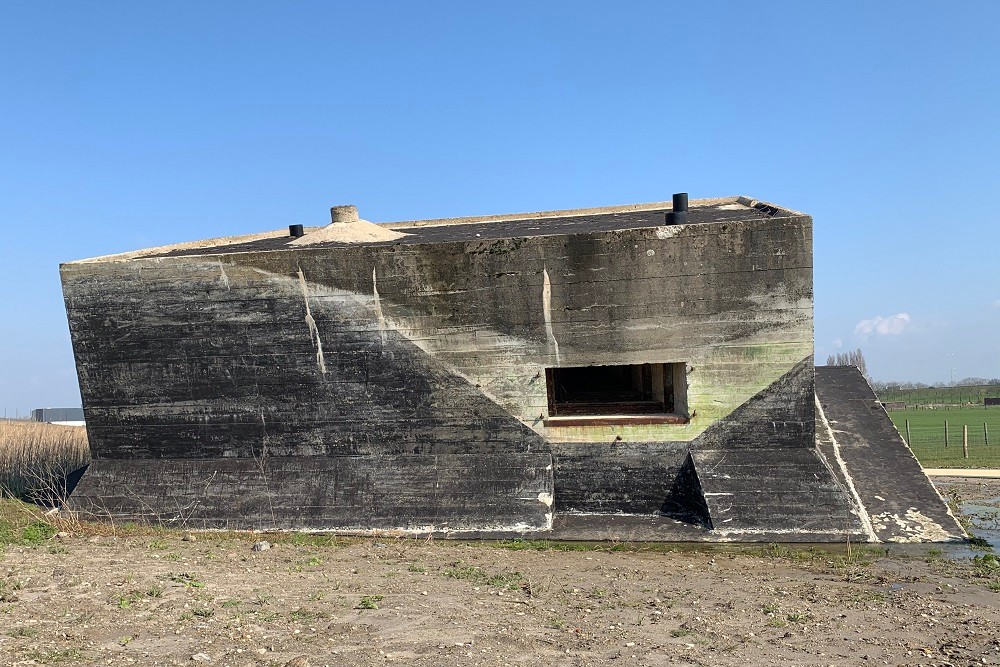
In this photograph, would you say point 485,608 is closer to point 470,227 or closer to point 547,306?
point 547,306

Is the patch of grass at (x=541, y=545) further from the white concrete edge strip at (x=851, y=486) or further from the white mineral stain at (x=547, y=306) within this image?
the white concrete edge strip at (x=851, y=486)

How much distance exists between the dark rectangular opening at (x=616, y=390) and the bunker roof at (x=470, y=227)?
89.2 inches

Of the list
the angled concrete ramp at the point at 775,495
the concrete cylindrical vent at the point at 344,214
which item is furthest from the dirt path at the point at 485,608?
the concrete cylindrical vent at the point at 344,214

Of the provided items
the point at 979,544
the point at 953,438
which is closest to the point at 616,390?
the point at 979,544

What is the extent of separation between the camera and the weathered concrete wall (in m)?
9.06

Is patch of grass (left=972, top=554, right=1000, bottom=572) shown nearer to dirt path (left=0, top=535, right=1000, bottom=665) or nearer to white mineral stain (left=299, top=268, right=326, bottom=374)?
dirt path (left=0, top=535, right=1000, bottom=665)

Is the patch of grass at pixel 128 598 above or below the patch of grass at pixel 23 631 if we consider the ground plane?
below

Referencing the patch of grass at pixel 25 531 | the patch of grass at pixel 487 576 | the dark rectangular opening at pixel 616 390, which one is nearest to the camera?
the patch of grass at pixel 487 576

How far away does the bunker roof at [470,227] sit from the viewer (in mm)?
11070

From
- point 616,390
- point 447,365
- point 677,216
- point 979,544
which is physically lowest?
point 979,544

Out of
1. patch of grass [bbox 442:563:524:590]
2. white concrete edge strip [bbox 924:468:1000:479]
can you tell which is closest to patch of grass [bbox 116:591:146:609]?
patch of grass [bbox 442:563:524:590]

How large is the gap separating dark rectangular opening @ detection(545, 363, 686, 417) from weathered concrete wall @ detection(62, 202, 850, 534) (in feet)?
2.21

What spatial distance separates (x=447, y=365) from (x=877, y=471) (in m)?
6.05

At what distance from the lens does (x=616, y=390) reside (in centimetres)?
1457
